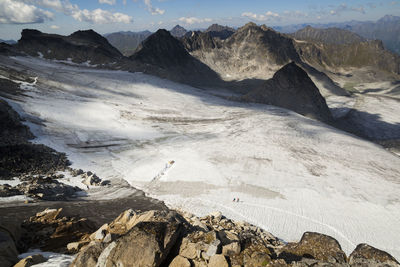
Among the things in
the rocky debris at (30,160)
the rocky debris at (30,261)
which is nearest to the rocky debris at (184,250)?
the rocky debris at (30,261)

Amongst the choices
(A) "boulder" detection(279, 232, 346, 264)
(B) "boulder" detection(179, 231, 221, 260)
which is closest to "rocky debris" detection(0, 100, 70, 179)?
(B) "boulder" detection(179, 231, 221, 260)

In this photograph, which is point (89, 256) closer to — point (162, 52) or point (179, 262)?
point (179, 262)

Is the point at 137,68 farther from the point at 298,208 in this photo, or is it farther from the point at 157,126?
the point at 298,208

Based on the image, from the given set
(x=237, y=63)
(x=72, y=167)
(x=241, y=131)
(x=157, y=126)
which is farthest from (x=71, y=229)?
(x=237, y=63)

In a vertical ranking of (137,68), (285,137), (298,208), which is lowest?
(298,208)

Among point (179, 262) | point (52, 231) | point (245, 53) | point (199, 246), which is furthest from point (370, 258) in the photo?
point (245, 53)

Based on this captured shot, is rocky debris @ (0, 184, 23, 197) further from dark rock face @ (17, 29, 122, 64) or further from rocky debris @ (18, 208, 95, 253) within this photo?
dark rock face @ (17, 29, 122, 64)
